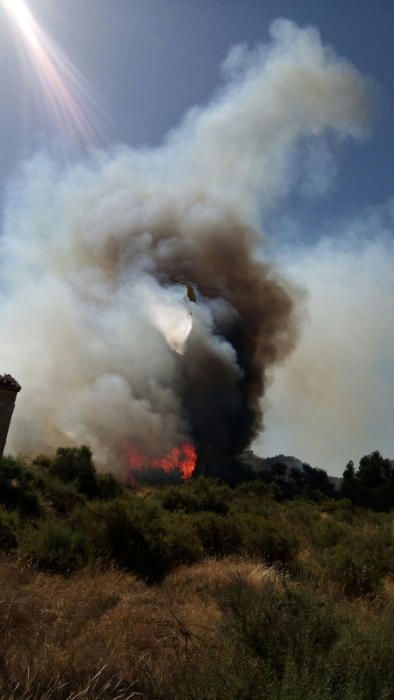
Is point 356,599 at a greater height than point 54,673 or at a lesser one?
greater

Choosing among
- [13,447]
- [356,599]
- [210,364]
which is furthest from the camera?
[210,364]

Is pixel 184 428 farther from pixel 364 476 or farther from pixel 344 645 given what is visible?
pixel 344 645

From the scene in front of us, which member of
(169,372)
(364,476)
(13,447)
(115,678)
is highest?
(169,372)

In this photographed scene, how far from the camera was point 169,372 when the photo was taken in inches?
2169

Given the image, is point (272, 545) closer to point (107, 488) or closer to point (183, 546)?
point (183, 546)

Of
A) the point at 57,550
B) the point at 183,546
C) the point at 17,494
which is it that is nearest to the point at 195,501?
the point at 17,494

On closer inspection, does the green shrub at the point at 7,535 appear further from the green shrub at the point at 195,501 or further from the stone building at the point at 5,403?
the green shrub at the point at 195,501

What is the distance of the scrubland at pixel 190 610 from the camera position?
10.2ft

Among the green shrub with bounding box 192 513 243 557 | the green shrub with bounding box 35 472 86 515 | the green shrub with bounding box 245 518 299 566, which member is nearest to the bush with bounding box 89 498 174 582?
the green shrub with bounding box 192 513 243 557

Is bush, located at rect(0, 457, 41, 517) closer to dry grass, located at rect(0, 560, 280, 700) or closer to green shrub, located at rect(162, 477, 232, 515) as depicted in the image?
green shrub, located at rect(162, 477, 232, 515)

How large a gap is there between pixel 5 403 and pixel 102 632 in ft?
19.8

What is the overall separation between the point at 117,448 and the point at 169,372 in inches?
583

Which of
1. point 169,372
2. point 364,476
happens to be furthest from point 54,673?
point 169,372

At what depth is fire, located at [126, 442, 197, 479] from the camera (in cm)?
4319
